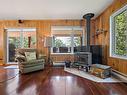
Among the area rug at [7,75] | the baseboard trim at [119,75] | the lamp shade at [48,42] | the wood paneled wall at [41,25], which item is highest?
→ the wood paneled wall at [41,25]

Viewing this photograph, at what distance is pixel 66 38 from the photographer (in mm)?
8188

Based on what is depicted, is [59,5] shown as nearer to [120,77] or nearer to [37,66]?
[37,66]

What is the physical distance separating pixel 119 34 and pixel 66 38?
3624 millimetres

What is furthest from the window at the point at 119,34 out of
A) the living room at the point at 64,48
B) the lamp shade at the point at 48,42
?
the lamp shade at the point at 48,42

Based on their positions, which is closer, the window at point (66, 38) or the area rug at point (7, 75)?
the area rug at point (7, 75)

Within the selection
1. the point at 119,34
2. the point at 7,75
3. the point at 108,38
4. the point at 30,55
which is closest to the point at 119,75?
the point at 119,34

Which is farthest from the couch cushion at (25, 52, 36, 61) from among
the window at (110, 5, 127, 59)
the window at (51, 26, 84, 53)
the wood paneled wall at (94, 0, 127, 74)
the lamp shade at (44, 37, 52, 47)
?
the window at (110, 5, 127, 59)

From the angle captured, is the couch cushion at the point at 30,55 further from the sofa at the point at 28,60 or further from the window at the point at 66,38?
the window at the point at 66,38

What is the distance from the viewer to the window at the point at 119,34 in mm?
4567

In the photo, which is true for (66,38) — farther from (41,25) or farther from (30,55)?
(30,55)

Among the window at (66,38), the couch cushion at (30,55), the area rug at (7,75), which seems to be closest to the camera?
the area rug at (7,75)

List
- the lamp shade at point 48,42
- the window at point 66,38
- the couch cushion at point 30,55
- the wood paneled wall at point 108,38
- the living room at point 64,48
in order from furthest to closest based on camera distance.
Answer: the window at point 66,38, the lamp shade at point 48,42, the couch cushion at point 30,55, the wood paneled wall at point 108,38, the living room at point 64,48

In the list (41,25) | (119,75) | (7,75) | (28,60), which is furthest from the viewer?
(41,25)

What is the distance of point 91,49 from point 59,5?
219 centimetres
